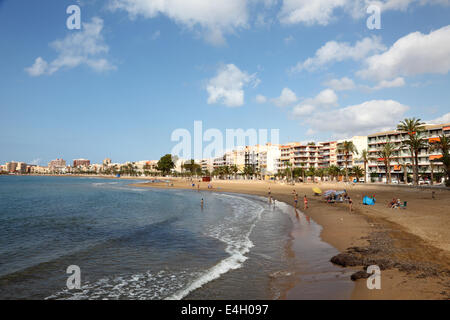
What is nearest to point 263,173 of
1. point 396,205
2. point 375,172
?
point 375,172

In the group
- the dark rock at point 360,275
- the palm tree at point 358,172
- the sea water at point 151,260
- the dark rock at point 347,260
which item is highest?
the palm tree at point 358,172

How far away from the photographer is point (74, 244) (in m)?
19.8

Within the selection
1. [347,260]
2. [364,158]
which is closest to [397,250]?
[347,260]

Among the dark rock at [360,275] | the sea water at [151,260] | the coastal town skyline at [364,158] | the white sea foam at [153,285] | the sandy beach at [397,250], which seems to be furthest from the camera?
the coastal town skyline at [364,158]

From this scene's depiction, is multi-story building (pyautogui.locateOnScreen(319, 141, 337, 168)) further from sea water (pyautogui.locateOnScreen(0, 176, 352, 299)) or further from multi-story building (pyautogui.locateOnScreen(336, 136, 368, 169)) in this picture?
sea water (pyautogui.locateOnScreen(0, 176, 352, 299))

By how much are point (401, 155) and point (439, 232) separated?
85.7 metres

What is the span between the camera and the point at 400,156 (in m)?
92.1

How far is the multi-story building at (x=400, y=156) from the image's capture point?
273 feet

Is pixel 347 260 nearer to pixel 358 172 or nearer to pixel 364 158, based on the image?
pixel 364 158

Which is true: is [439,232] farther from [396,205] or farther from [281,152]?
[281,152]

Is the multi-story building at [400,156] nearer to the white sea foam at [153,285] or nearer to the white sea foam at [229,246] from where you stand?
the white sea foam at [229,246]

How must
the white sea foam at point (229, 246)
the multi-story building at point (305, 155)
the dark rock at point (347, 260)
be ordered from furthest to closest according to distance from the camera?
the multi-story building at point (305, 155) → the dark rock at point (347, 260) → the white sea foam at point (229, 246)

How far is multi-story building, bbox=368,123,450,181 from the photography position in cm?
8312

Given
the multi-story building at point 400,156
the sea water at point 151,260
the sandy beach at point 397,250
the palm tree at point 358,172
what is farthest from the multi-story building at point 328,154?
the sea water at point 151,260
